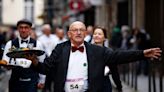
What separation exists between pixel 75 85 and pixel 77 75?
122 millimetres

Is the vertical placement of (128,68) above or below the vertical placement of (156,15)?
below

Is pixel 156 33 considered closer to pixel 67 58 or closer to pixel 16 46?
pixel 16 46

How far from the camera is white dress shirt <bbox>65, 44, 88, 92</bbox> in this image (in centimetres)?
695

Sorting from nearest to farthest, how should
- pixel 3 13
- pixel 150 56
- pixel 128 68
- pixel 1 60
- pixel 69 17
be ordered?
pixel 150 56 → pixel 1 60 → pixel 128 68 → pixel 69 17 → pixel 3 13

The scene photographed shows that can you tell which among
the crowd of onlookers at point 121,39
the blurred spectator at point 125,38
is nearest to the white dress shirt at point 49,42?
the crowd of onlookers at point 121,39

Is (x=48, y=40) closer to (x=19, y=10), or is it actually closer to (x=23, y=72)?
(x=23, y=72)

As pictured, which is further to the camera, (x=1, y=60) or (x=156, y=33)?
(x=156, y=33)

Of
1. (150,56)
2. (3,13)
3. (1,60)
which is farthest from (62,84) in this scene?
(3,13)

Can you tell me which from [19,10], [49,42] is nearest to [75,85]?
[49,42]

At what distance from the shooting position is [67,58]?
6980 millimetres

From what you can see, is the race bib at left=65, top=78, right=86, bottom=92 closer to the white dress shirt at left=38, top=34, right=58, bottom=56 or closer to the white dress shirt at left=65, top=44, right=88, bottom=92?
the white dress shirt at left=65, top=44, right=88, bottom=92

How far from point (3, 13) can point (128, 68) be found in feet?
198

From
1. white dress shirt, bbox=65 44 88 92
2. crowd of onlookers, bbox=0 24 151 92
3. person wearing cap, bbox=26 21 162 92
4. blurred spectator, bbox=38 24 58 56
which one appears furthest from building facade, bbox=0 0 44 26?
white dress shirt, bbox=65 44 88 92

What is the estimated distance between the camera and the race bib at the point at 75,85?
6938 millimetres
